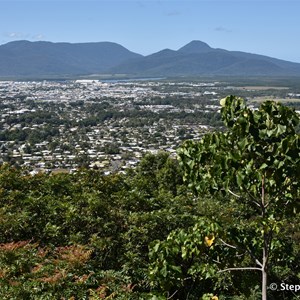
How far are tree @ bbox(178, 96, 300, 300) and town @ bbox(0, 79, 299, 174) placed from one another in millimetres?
20248

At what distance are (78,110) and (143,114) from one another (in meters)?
11.5

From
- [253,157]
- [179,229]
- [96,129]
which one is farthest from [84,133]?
Result: [253,157]

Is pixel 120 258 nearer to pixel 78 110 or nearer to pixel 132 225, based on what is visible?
pixel 132 225

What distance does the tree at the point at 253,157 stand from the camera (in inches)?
103

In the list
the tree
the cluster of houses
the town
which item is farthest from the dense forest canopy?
the town

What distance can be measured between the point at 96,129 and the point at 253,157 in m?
52.6

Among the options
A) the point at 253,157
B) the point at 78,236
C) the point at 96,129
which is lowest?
the point at 96,129

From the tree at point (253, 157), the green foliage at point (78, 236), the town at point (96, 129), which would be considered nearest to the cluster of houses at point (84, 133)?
the town at point (96, 129)

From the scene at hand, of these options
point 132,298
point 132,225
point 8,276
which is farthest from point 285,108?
point 132,225

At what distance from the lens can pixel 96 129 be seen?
5475cm

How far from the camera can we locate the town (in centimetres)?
3506

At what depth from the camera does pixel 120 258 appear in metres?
5.30

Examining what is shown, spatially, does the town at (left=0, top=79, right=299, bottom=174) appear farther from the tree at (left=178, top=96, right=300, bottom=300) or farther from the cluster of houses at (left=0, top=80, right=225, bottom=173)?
the tree at (left=178, top=96, right=300, bottom=300)

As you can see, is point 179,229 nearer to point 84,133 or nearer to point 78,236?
point 78,236
